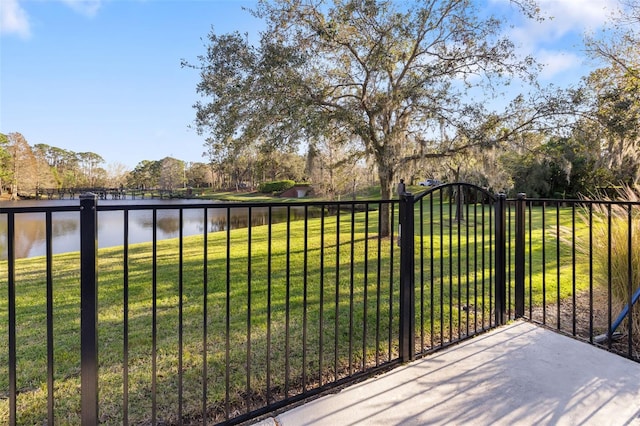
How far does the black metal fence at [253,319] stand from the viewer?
1.33 m

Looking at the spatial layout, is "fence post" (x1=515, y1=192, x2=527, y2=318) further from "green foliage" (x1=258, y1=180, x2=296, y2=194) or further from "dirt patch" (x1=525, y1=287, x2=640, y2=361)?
"green foliage" (x1=258, y1=180, x2=296, y2=194)

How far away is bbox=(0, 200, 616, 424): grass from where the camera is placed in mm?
1710

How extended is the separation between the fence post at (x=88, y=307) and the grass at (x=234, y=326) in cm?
12

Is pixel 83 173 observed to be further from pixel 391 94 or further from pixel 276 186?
pixel 391 94

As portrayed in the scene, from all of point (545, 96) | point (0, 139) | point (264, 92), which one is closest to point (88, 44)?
point (264, 92)

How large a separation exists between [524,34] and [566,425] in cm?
658

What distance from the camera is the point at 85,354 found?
1.20 m

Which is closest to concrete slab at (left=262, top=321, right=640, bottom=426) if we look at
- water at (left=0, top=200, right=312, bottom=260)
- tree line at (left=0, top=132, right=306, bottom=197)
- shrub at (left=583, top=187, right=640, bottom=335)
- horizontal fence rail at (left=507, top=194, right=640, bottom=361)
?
horizontal fence rail at (left=507, top=194, right=640, bottom=361)

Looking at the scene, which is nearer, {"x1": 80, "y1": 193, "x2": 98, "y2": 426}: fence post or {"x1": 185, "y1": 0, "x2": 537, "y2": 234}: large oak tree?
{"x1": 80, "y1": 193, "x2": 98, "y2": 426}: fence post

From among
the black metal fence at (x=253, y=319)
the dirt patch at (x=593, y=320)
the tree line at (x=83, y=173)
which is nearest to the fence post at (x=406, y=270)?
the black metal fence at (x=253, y=319)

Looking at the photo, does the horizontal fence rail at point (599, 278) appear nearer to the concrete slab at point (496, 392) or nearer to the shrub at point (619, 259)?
the shrub at point (619, 259)

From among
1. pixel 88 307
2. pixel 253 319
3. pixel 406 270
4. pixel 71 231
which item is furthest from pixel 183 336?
pixel 71 231

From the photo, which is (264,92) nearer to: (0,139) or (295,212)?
(295,212)

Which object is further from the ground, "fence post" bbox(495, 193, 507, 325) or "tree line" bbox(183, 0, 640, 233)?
"tree line" bbox(183, 0, 640, 233)
